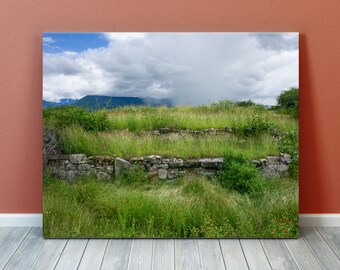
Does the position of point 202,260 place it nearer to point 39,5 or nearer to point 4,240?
point 4,240

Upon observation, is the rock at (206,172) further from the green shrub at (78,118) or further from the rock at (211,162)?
the green shrub at (78,118)

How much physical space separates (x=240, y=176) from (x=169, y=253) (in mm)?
629

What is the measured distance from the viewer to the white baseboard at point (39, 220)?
152 inches

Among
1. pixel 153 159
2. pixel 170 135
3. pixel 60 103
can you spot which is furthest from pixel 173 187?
pixel 60 103

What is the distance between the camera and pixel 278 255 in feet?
11.2

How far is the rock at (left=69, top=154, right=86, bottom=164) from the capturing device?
3721mm

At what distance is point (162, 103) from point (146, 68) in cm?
23

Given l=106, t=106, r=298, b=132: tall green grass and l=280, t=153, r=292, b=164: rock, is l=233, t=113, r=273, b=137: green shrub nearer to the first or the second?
l=106, t=106, r=298, b=132: tall green grass

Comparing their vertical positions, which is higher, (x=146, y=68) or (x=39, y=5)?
(x=39, y=5)

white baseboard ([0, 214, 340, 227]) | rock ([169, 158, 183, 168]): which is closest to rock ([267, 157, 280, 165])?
white baseboard ([0, 214, 340, 227])

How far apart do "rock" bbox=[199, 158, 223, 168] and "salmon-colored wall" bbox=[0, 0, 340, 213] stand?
1.71ft

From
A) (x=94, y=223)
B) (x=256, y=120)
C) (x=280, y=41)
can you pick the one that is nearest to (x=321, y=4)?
(x=280, y=41)

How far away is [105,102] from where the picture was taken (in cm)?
370

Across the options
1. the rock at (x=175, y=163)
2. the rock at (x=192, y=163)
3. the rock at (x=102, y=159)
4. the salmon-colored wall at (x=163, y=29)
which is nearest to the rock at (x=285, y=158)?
the salmon-colored wall at (x=163, y=29)
